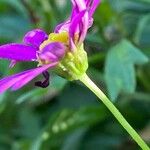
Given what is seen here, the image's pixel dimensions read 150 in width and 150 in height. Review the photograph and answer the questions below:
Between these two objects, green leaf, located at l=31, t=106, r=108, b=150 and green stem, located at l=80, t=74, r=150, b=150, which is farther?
green leaf, located at l=31, t=106, r=108, b=150

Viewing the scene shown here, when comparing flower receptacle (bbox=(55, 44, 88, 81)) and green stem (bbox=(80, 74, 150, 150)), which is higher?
flower receptacle (bbox=(55, 44, 88, 81))

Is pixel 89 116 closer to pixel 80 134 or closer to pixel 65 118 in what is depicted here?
pixel 65 118

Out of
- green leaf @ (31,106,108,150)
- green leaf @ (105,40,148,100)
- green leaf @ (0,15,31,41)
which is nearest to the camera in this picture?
green leaf @ (105,40,148,100)

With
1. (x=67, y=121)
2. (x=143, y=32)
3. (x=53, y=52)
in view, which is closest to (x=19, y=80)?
(x=53, y=52)

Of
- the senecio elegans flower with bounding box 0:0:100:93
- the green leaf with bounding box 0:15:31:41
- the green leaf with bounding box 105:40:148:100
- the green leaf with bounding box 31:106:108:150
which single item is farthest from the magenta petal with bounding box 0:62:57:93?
the green leaf with bounding box 0:15:31:41

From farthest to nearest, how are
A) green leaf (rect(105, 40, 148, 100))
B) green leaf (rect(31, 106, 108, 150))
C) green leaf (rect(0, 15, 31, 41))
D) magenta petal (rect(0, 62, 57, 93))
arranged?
green leaf (rect(0, 15, 31, 41)) < green leaf (rect(31, 106, 108, 150)) < green leaf (rect(105, 40, 148, 100)) < magenta petal (rect(0, 62, 57, 93))

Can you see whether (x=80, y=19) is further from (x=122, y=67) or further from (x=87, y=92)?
(x=87, y=92)

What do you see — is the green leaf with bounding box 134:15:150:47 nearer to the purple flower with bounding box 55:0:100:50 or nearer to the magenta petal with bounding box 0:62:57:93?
the purple flower with bounding box 55:0:100:50
